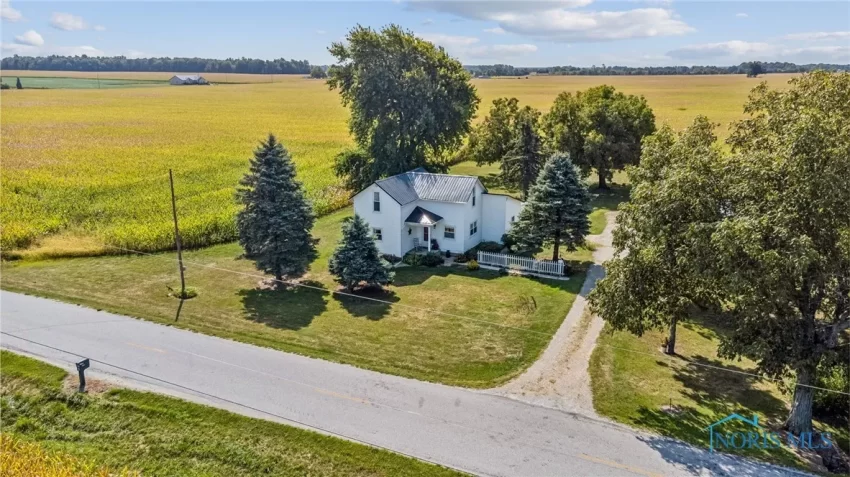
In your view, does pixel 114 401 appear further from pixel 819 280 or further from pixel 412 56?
pixel 412 56

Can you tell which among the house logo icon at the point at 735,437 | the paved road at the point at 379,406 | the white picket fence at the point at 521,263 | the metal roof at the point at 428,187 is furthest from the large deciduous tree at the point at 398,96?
the house logo icon at the point at 735,437

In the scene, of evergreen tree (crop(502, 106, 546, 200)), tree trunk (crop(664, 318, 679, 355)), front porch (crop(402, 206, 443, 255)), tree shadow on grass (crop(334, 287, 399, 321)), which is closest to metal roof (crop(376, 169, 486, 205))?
front porch (crop(402, 206, 443, 255))

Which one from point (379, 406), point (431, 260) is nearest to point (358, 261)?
point (431, 260)

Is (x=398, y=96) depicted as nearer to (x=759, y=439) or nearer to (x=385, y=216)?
(x=385, y=216)

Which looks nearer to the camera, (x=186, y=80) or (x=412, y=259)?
(x=412, y=259)

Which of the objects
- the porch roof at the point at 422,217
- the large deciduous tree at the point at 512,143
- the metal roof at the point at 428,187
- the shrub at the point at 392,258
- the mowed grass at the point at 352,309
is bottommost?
the mowed grass at the point at 352,309

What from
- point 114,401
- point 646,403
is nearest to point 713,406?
point 646,403

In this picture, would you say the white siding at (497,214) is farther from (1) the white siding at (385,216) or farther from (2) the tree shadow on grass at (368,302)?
(2) the tree shadow on grass at (368,302)
